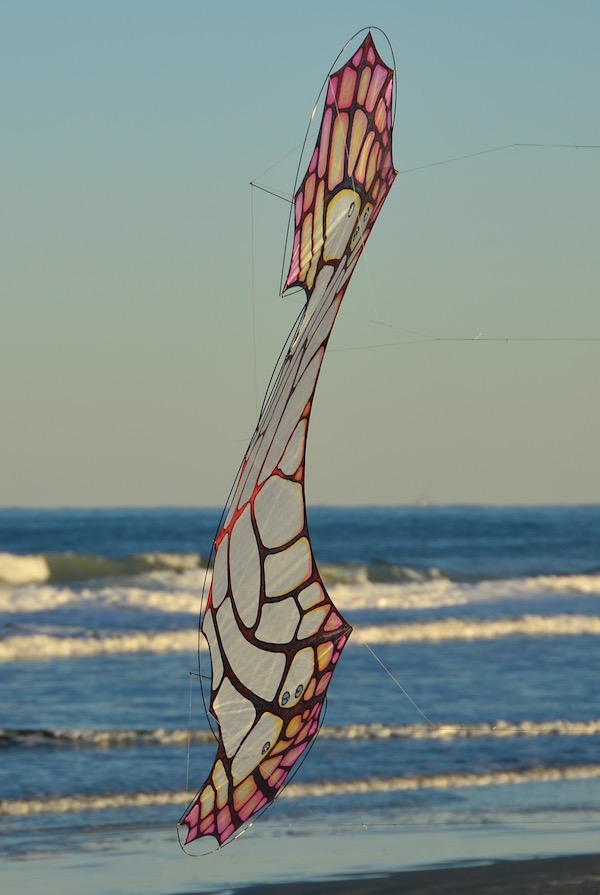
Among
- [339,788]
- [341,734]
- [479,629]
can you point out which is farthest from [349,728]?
[479,629]

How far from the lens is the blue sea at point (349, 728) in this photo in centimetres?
820

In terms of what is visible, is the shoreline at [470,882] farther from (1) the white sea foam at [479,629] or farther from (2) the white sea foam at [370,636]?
(1) the white sea foam at [479,629]

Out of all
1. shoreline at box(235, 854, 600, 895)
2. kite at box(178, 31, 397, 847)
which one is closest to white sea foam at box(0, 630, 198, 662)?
shoreline at box(235, 854, 600, 895)

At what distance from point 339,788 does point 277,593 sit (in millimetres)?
5320

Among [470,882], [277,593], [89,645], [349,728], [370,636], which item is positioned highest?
[277,593]

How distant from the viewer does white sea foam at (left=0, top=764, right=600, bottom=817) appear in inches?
350

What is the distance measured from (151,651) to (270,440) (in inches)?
517

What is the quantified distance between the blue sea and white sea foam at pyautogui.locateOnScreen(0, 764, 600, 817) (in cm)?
2

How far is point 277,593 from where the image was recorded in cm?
445

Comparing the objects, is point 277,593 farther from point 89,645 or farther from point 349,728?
point 89,645

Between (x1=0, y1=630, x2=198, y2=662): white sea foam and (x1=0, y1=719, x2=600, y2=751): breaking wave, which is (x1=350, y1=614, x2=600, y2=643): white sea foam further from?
(x1=0, y1=719, x2=600, y2=751): breaking wave

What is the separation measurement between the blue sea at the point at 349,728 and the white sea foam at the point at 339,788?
0.07 feet

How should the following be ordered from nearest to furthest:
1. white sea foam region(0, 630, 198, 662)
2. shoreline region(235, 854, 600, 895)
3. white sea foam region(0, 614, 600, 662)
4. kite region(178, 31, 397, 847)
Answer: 1. kite region(178, 31, 397, 847)
2. shoreline region(235, 854, 600, 895)
3. white sea foam region(0, 630, 198, 662)
4. white sea foam region(0, 614, 600, 662)

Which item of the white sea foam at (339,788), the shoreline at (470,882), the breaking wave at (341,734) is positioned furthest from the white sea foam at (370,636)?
the shoreline at (470,882)
